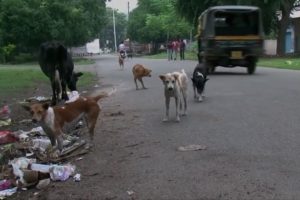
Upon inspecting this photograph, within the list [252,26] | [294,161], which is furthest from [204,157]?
[252,26]

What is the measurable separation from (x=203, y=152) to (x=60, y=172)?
2.10 m

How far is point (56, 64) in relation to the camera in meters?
14.7

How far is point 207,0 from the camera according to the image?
42.1 metres

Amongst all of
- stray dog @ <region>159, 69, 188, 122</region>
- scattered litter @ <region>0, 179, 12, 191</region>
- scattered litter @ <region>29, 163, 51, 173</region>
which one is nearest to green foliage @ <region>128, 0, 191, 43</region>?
stray dog @ <region>159, 69, 188, 122</region>

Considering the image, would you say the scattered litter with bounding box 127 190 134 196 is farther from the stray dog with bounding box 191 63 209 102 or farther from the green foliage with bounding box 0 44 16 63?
the green foliage with bounding box 0 44 16 63

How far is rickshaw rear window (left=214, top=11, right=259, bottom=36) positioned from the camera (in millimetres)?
23953

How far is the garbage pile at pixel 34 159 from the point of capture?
734 cm

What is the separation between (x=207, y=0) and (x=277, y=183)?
3642cm

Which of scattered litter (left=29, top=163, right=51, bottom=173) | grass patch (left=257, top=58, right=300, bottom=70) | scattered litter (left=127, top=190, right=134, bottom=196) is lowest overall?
grass patch (left=257, top=58, right=300, bottom=70)

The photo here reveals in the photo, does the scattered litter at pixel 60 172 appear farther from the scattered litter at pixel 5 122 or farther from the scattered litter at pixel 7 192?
Answer: the scattered litter at pixel 5 122

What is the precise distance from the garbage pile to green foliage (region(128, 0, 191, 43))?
207ft

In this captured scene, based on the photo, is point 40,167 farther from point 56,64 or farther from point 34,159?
point 56,64

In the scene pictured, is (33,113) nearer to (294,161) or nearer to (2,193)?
(2,193)

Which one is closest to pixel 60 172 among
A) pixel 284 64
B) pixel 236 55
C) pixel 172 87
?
pixel 172 87
